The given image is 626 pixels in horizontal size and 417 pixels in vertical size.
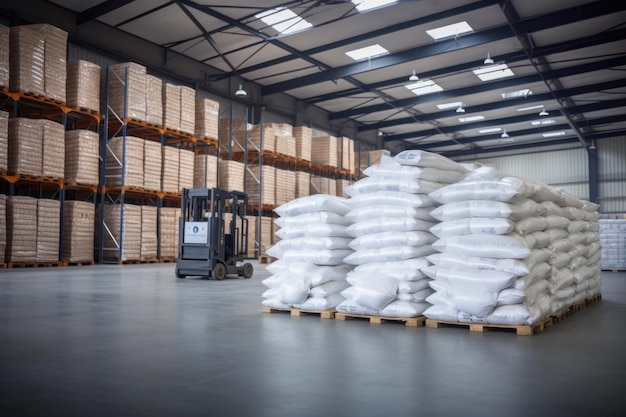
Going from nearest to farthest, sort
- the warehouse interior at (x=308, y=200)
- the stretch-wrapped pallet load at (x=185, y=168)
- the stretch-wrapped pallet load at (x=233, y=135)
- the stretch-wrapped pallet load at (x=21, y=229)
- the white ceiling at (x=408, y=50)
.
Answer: the warehouse interior at (x=308, y=200) < the stretch-wrapped pallet load at (x=21, y=229) < the white ceiling at (x=408, y=50) < the stretch-wrapped pallet load at (x=185, y=168) < the stretch-wrapped pallet load at (x=233, y=135)

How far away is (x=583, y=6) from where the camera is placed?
41.9 feet

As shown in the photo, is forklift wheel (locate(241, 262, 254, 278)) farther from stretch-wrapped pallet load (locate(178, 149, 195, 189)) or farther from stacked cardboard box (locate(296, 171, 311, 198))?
stacked cardboard box (locate(296, 171, 311, 198))

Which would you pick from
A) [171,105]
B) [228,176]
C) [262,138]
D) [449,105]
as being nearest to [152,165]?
[171,105]

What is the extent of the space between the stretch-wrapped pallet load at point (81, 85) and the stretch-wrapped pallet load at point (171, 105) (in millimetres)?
1753

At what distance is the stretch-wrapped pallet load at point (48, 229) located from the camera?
10.9 meters

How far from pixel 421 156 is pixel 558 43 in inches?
496

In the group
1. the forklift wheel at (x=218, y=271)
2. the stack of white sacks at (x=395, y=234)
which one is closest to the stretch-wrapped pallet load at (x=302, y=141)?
the forklift wheel at (x=218, y=271)

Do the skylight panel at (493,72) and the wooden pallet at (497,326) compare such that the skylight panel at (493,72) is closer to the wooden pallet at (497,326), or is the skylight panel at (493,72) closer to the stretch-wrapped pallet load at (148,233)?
the stretch-wrapped pallet load at (148,233)

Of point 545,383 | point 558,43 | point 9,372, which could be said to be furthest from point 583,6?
point 9,372

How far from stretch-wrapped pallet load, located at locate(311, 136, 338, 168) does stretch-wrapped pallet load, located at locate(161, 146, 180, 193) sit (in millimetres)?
6676

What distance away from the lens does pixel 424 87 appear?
19391 mm

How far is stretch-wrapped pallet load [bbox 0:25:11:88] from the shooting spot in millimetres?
10283

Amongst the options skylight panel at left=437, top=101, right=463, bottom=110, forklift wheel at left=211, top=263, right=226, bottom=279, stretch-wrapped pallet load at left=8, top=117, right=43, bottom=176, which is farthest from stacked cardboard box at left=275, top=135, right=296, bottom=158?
forklift wheel at left=211, top=263, right=226, bottom=279

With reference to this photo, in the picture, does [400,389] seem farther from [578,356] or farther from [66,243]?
[66,243]
